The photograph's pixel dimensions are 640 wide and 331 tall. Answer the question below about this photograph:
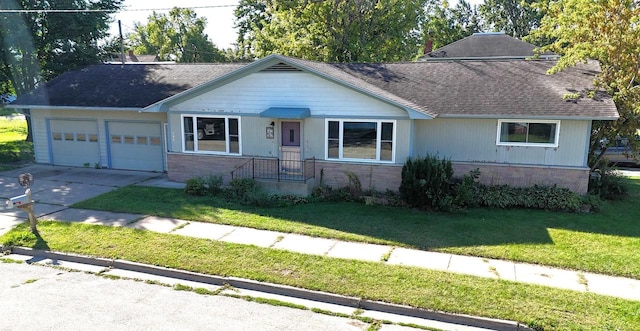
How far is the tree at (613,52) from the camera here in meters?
13.7

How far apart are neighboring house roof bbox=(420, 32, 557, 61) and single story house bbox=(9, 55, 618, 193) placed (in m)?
12.5

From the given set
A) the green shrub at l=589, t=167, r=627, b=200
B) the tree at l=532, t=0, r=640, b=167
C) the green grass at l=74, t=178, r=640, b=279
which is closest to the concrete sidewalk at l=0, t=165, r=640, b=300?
the green grass at l=74, t=178, r=640, b=279

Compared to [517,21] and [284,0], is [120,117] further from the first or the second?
[517,21]

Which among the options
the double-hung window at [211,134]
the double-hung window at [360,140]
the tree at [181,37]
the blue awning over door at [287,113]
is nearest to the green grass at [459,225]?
the double-hung window at [360,140]

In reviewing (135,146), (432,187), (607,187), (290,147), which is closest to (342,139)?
(290,147)

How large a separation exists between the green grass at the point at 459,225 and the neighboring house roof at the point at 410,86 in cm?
319

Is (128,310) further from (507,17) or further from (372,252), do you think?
(507,17)

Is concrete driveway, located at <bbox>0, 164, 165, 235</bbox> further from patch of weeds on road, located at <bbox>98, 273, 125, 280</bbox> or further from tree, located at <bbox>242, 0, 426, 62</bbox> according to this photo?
tree, located at <bbox>242, 0, 426, 62</bbox>

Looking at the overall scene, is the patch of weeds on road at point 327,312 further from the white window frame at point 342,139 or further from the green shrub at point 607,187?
the green shrub at point 607,187

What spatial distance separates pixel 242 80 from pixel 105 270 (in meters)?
8.21

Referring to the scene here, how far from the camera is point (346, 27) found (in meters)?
27.6

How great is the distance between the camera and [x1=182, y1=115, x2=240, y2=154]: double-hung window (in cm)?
1565

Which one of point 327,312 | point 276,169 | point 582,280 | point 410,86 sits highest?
point 410,86

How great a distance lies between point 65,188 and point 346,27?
61.5 feet
